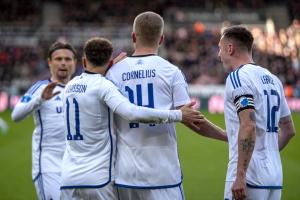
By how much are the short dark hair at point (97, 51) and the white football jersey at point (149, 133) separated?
→ 21cm

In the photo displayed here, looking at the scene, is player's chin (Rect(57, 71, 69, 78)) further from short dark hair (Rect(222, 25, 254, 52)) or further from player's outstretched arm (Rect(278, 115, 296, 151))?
player's outstretched arm (Rect(278, 115, 296, 151))

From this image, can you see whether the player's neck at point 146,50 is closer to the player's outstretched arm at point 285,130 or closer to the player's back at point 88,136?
the player's back at point 88,136

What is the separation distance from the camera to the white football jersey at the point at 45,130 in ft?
21.4

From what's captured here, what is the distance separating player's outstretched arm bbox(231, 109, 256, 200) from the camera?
4.75m

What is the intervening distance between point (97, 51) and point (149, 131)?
2.66ft

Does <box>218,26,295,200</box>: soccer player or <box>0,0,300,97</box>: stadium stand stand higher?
<box>0,0,300,97</box>: stadium stand

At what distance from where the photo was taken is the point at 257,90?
4945mm

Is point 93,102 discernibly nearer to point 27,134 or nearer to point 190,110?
point 190,110

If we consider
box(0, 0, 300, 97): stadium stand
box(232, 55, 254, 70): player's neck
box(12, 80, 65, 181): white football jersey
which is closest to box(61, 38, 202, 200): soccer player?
box(232, 55, 254, 70): player's neck

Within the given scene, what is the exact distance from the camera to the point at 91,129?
5125 millimetres

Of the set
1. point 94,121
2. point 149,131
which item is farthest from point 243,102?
point 94,121

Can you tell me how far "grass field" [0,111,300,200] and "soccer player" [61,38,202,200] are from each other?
5730 millimetres

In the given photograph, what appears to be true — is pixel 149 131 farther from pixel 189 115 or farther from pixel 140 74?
pixel 140 74

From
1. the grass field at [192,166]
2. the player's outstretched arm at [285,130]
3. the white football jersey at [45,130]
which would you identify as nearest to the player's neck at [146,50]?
the player's outstretched arm at [285,130]
